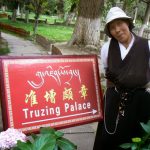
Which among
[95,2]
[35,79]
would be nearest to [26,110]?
[35,79]

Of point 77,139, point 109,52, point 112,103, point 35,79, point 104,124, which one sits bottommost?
point 77,139

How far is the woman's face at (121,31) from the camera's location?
354 cm

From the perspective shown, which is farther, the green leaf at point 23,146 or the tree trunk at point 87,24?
the tree trunk at point 87,24

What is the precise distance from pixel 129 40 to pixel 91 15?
8.95 metres

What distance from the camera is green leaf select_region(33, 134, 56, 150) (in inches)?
95.3

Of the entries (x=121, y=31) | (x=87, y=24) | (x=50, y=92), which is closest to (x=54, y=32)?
(x=87, y=24)

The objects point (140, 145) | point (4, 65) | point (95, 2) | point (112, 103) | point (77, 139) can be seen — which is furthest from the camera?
point (95, 2)

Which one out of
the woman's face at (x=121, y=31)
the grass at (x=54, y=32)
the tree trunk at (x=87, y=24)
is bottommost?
the grass at (x=54, y=32)

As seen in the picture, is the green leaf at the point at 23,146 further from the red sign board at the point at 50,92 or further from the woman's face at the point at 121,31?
the woman's face at the point at 121,31

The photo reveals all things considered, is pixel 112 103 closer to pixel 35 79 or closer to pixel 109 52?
pixel 109 52

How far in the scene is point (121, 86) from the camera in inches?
143

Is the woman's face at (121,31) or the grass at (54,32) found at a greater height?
the woman's face at (121,31)

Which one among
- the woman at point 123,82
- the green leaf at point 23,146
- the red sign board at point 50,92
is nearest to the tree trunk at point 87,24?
the red sign board at point 50,92

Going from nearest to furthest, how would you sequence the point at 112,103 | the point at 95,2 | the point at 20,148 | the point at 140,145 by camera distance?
the point at 20,148 → the point at 140,145 → the point at 112,103 → the point at 95,2
